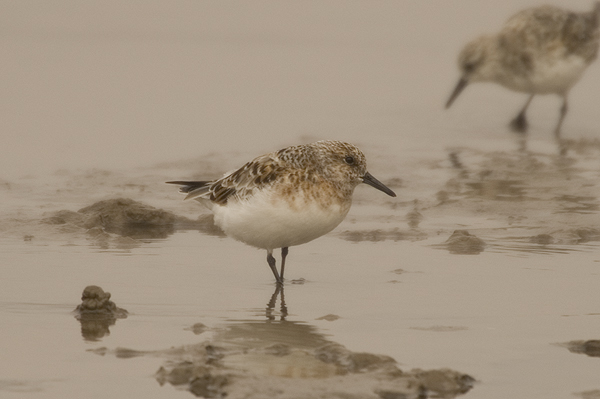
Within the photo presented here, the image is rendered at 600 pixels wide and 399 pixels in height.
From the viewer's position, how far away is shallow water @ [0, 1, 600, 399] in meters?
6.48

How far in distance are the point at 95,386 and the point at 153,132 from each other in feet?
31.0

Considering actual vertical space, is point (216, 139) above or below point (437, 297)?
above

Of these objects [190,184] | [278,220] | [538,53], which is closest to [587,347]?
[278,220]

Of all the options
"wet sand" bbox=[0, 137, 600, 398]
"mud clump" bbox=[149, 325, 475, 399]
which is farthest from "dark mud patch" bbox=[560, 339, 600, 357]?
"mud clump" bbox=[149, 325, 475, 399]

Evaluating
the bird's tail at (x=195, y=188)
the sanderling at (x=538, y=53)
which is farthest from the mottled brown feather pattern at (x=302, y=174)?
the sanderling at (x=538, y=53)

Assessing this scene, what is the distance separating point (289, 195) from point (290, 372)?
2306mm

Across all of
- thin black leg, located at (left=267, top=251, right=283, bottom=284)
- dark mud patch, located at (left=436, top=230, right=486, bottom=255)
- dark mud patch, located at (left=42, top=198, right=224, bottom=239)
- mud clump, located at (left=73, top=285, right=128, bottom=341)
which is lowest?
mud clump, located at (left=73, top=285, right=128, bottom=341)

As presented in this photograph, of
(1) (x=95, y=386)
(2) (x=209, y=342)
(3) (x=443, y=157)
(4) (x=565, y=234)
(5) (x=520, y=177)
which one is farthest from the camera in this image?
(3) (x=443, y=157)

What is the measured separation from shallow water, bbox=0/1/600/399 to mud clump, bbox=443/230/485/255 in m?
0.02

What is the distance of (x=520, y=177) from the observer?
41.4 feet

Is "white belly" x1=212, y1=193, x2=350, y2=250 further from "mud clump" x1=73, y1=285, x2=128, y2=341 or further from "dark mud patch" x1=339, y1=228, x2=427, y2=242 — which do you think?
"dark mud patch" x1=339, y1=228, x2=427, y2=242

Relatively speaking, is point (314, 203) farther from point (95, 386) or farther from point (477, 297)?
point (95, 386)

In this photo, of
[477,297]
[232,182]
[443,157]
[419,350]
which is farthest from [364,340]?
[443,157]

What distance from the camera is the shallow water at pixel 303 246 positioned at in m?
6.48
